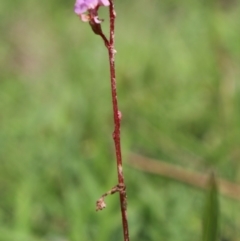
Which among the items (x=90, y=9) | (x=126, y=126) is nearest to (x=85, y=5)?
(x=90, y=9)

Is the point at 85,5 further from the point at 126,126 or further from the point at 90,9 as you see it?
the point at 126,126

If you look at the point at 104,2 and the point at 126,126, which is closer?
the point at 104,2

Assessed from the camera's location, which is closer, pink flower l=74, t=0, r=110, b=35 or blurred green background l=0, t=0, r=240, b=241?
pink flower l=74, t=0, r=110, b=35

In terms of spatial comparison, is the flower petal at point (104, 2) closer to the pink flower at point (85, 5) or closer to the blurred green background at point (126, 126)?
the pink flower at point (85, 5)

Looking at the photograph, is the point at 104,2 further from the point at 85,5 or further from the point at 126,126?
the point at 126,126

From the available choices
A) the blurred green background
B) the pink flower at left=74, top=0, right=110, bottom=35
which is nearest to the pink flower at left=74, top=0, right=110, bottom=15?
the pink flower at left=74, top=0, right=110, bottom=35

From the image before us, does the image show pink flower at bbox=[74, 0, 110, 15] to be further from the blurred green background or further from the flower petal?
the blurred green background

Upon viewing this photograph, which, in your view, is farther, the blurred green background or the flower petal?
the blurred green background

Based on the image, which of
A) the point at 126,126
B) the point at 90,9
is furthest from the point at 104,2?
the point at 126,126

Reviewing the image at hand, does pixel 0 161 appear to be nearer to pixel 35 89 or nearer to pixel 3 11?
pixel 35 89
